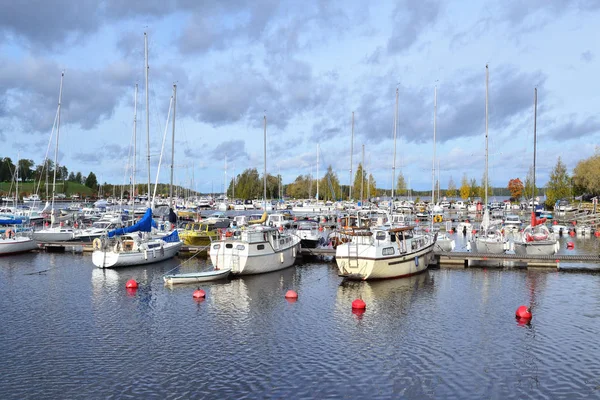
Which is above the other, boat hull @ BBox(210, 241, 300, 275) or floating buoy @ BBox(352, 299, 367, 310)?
boat hull @ BBox(210, 241, 300, 275)

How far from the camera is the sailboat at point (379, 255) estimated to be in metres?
38.8

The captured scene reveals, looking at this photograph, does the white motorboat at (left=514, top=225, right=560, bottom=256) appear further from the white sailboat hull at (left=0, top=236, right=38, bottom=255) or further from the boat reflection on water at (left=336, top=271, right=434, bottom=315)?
the white sailboat hull at (left=0, top=236, right=38, bottom=255)

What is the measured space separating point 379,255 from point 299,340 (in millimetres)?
15432

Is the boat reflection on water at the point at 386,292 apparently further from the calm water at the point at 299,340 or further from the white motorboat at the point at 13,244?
the white motorboat at the point at 13,244

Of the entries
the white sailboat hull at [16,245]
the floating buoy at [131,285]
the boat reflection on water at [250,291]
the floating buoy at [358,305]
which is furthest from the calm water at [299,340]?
the white sailboat hull at [16,245]

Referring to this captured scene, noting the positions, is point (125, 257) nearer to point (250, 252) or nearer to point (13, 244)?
point (250, 252)

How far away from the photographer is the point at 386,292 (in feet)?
118

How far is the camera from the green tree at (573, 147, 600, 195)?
112188 millimetres

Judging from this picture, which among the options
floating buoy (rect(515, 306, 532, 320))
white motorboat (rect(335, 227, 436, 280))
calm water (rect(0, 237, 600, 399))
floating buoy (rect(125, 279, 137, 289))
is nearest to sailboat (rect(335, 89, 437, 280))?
white motorboat (rect(335, 227, 436, 280))

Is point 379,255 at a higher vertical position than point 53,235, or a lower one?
higher

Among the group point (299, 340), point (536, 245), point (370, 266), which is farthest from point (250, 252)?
point (536, 245)

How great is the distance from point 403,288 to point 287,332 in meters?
13.9

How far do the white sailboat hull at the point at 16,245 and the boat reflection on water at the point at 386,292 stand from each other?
121 ft

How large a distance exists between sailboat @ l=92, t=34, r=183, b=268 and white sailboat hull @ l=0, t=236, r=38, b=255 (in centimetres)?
1214
